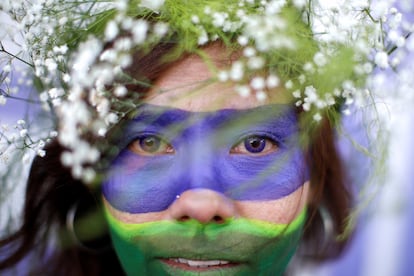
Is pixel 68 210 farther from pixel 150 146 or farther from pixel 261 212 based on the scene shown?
pixel 261 212

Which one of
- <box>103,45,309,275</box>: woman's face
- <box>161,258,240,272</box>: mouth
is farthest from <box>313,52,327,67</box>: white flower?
<box>161,258,240,272</box>: mouth

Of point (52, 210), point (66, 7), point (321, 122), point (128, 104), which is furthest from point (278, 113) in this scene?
point (52, 210)

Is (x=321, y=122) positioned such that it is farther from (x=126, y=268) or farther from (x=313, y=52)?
(x=126, y=268)

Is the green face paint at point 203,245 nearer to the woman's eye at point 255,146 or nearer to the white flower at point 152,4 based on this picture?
the woman's eye at point 255,146

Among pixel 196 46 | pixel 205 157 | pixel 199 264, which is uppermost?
pixel 196 46

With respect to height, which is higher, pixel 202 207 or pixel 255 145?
pixel 255 145

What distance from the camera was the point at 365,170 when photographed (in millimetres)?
1032

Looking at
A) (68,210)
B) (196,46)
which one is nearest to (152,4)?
(196,46)

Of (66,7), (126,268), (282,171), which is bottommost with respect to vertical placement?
(126,268)

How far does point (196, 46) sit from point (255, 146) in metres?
0.17

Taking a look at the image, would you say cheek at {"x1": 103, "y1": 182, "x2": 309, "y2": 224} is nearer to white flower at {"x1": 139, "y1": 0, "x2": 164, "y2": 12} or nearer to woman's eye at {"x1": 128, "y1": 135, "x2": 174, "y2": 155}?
woman's eye at {"x1": 128, "y1": 135, "x2": 174, "y2": 155}

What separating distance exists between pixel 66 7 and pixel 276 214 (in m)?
0.42

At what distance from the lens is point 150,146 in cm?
97

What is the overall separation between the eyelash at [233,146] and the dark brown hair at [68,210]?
0.30ft
